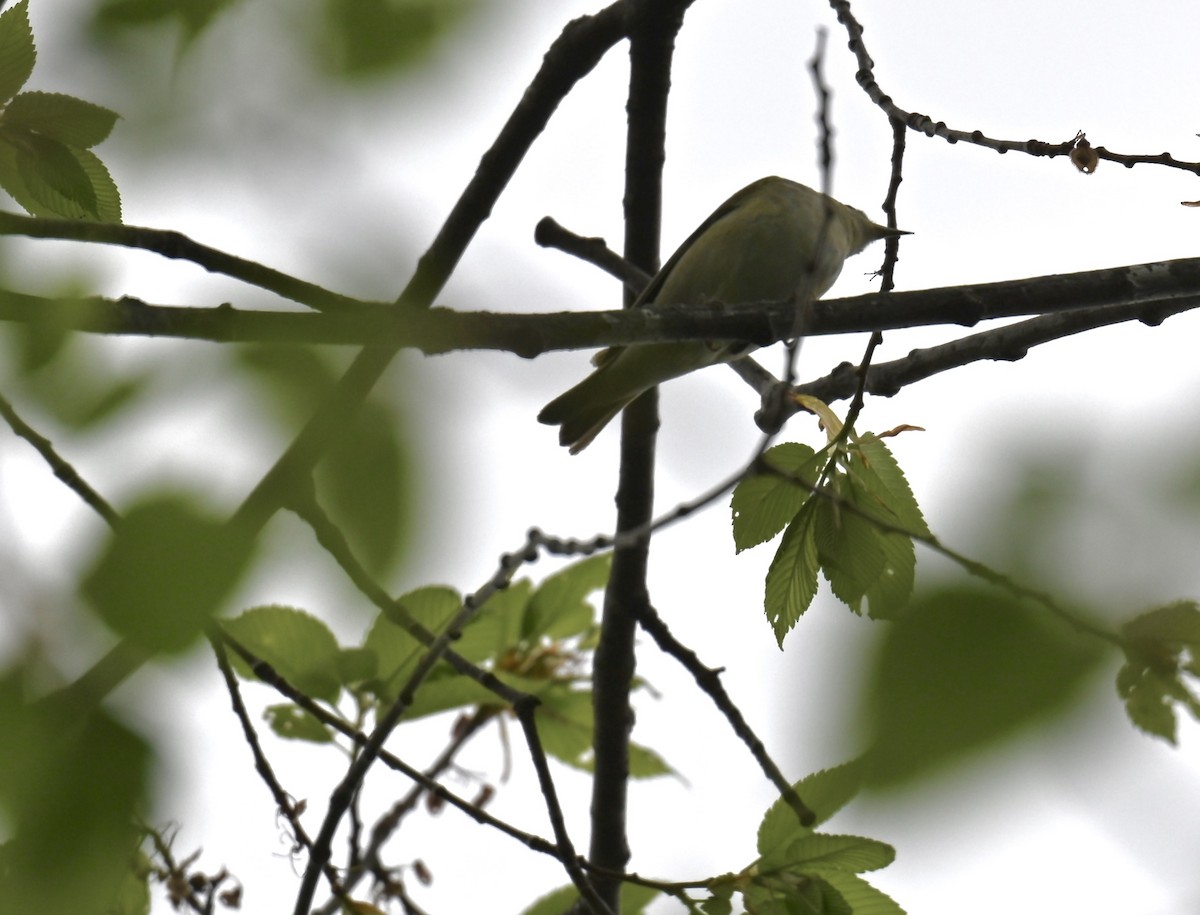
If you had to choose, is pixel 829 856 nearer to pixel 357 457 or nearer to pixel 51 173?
pixel 357 457

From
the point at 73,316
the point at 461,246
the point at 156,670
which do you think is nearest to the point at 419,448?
the point at 156,670

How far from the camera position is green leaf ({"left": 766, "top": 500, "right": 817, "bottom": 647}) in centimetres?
271

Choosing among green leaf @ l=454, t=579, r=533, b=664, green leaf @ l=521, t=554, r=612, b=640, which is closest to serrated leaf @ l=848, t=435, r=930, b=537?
green leaf @ l=454, t=579, r=533, b=664

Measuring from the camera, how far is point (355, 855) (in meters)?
3.78

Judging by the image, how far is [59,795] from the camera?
1.15 m

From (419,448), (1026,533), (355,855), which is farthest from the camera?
(355,855)

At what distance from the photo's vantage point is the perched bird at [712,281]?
189 inches

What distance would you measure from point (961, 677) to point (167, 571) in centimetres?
70

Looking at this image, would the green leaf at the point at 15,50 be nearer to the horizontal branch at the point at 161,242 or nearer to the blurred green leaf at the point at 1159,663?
the horizontal branch at the point at 161,242

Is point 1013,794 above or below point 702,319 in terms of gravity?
below

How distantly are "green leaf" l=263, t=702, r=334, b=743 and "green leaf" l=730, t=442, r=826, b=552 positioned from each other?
1.59 meters

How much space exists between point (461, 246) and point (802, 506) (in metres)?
1.29

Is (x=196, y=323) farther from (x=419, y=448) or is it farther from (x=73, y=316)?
(x=419, y=448)

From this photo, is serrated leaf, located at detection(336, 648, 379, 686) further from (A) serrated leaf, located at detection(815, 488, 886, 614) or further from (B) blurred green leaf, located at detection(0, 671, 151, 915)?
(B) blurred green leaf, located at detection(0, 671, 151, 915)
